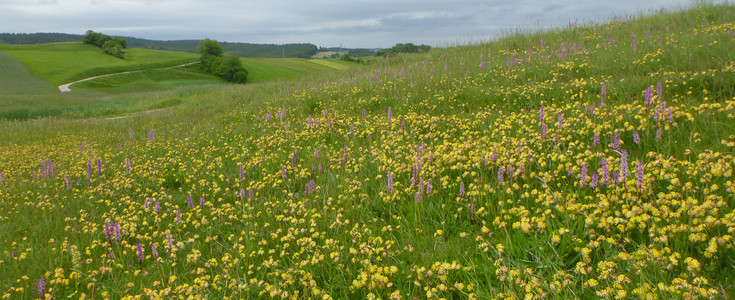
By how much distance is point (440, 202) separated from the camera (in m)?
3.94

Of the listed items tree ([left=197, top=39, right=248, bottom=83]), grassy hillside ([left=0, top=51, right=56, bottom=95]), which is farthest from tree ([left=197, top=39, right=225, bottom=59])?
grassy hillside ([left=0, top=51, right=56, bottom=95])

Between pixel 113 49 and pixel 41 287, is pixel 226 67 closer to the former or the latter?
pixel 113 49

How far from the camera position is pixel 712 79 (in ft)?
18.1

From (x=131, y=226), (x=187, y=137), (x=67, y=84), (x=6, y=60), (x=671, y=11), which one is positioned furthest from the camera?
(x=6, y=60)

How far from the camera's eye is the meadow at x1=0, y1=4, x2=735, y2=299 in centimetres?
272

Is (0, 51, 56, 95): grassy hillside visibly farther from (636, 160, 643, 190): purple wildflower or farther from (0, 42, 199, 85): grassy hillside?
(636, 160, 643, 190): purple wildflower

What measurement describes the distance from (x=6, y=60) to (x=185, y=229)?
8735cm

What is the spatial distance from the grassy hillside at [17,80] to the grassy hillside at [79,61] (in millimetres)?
1712

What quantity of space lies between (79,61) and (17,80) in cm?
2659

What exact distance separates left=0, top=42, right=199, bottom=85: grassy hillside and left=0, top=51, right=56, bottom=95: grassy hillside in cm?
→ 171

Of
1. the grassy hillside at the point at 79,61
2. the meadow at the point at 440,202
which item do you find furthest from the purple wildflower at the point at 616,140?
the grassy hillside at the point at 79,61

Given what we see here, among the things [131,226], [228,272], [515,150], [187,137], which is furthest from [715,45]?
[187,137]

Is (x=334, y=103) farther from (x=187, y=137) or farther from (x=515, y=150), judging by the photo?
(x=515, y=150)

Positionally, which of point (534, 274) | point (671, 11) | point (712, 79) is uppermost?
point (671, 11)
